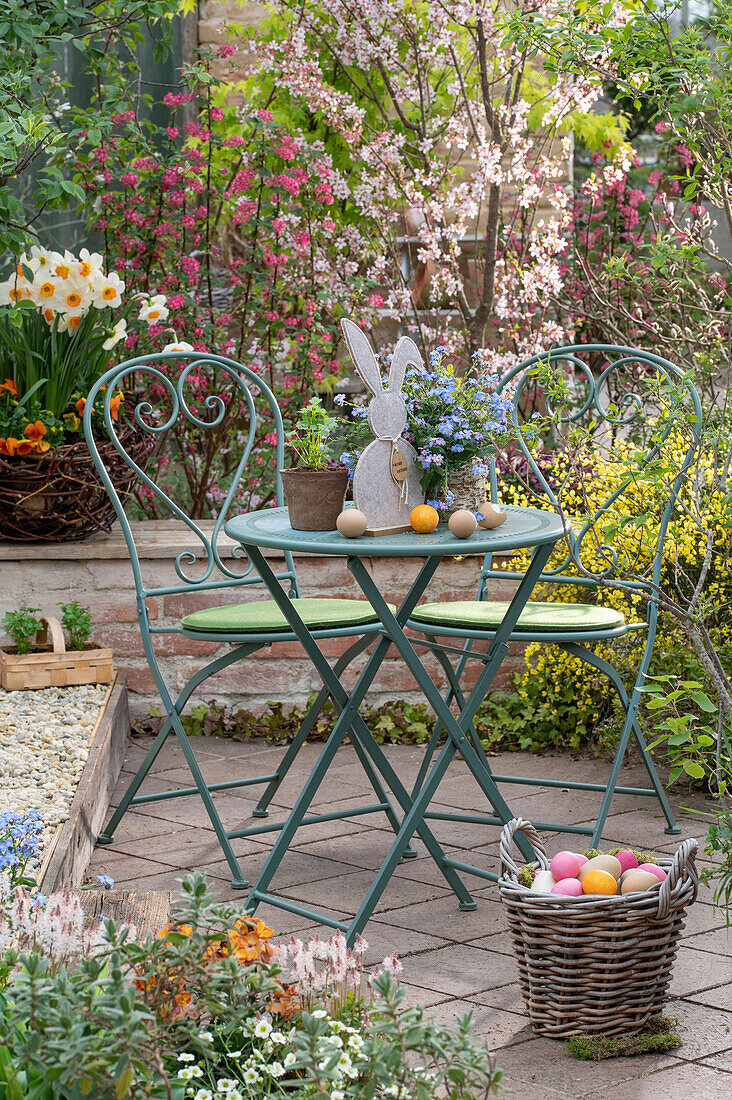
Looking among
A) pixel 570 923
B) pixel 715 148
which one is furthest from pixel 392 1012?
pixel 715 148

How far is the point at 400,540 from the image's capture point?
2.33 metres

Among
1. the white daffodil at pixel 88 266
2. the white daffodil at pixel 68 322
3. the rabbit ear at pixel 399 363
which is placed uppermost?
the white daffodil at pixel 88 266

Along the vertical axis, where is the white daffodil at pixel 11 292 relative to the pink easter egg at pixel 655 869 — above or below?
above

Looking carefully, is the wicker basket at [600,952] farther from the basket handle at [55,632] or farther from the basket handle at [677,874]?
the basket handle at [55,632]

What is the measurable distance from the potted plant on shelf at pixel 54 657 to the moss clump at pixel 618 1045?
2.15 meters

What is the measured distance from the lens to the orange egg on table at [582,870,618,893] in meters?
2.04

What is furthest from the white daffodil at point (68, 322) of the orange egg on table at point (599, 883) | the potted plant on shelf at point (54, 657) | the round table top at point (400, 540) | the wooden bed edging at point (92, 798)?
the orange egg on table at point (599, 883)

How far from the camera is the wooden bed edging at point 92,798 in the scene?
2375 millimetres

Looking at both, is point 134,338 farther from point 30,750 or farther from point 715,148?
point 715,148

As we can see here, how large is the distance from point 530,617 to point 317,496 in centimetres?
67

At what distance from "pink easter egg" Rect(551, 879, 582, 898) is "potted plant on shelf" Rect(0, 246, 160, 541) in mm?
2316

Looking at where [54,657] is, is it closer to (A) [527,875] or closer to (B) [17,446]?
(B) [17,446]

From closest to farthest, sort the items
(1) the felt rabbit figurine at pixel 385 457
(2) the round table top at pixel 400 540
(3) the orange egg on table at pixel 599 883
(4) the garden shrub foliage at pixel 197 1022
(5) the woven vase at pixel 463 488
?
(4) the garden shrub foliage at pixel 197 1022, (3) the orange egg on table at pixel 599 883, (2) the round table top at pixel 400 540, (1) the felt rabbit figurine at pixel 385 457, (5) the woven vase at pixel 463 488

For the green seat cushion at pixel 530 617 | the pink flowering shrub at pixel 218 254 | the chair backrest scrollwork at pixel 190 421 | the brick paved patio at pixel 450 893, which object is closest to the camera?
the brick paved patio at pixel 450 893
